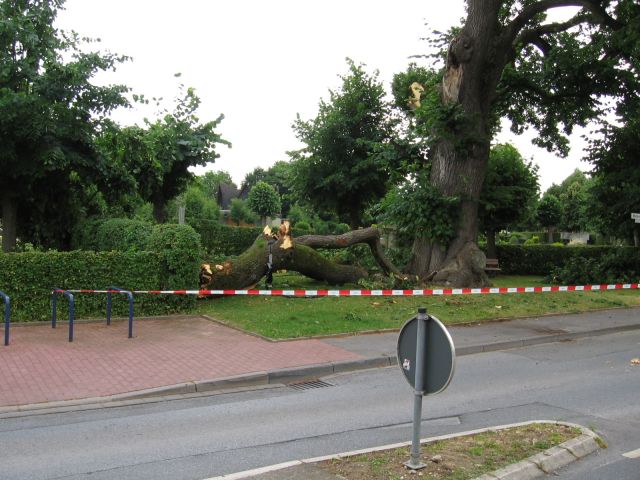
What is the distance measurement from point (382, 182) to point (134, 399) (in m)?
24.0

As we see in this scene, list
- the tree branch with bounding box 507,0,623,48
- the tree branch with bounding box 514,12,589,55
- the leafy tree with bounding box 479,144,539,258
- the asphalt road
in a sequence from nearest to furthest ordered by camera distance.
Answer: the asphalt road → the tree branch with bounding box 507,0,623,48 → the tree branch with bounding box 514,12,589,55 → the leafy tree with bounding box 479,144,539,258

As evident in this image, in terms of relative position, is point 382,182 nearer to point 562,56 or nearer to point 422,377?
point 562,56

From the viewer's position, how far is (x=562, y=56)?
19453 mm

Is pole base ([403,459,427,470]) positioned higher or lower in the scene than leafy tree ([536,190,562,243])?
lower

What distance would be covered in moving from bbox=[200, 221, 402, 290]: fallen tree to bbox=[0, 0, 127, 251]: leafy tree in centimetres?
454

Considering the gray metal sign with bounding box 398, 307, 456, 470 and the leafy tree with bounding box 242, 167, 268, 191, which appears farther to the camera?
the leafy tree with bounding box 242, 167, 268, 191

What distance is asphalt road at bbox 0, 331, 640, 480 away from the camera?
488 centimetres

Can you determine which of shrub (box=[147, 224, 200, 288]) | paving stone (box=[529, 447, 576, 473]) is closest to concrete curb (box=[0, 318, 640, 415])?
paving stone (box=[529, 447, 576, 473])

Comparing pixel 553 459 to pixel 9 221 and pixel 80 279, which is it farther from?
pixel 9 221

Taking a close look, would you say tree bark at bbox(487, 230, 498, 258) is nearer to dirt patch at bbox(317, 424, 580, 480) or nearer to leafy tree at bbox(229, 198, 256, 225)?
dirt patch at bbox(317, 424, 580, 480)

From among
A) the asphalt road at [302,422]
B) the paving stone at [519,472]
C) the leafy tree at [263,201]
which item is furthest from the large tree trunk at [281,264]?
the leafy tree at [263,201]

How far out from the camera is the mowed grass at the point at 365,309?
453 inches

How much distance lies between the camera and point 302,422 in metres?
6.16

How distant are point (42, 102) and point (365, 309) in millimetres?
8787
